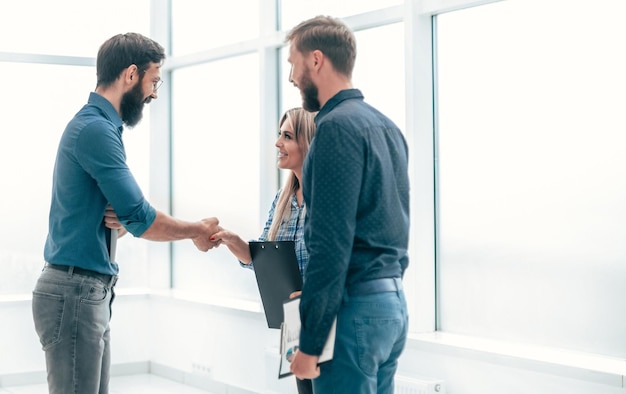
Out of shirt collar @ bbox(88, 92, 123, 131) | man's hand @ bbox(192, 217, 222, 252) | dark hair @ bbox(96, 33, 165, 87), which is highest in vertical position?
dark hair @ bbox(96, 33, 165, 87)

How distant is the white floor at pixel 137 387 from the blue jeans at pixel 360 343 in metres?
3.17

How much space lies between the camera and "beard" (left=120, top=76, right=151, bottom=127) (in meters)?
2.62

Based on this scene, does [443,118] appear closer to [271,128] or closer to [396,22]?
[396,22]

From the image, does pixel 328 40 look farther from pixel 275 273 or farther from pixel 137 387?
pixel 137 387

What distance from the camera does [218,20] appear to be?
5008 millimetres

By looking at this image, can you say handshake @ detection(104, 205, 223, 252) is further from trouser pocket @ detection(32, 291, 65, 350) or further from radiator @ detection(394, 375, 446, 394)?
radiator @ detection(394, 375, 446, 394)

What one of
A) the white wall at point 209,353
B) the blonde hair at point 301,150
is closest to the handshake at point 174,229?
the blonde hair at point 301,150

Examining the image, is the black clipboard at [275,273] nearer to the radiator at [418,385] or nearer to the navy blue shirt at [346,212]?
the navy blue shirt at [346,212]

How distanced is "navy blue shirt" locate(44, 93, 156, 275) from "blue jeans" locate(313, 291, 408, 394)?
0.91m

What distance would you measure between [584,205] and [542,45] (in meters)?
0.68

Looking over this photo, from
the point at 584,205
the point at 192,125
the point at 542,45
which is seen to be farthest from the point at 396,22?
the point at 192,125

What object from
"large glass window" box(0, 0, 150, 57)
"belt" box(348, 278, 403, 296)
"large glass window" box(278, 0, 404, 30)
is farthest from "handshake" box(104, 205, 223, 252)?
"large glass window" box(0, 0, 150, 57)

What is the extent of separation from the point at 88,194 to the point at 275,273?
64 centimetres

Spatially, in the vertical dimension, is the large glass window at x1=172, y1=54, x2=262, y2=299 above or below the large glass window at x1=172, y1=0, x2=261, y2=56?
below
